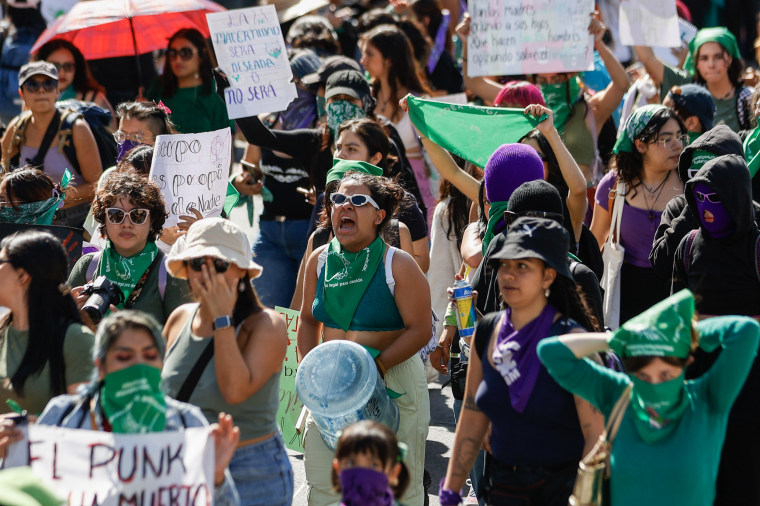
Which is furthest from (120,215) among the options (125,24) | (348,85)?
(125,24)

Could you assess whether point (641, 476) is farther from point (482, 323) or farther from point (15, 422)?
point (15, 422)

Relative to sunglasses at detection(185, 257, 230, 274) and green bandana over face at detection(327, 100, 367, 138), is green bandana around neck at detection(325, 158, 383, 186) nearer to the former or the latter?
green bandana over face at detection(327, 100, 367, 138)

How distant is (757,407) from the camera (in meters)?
4.80

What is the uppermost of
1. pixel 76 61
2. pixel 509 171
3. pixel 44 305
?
pixel 76 61

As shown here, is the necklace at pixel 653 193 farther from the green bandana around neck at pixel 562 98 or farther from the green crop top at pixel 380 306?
the green crop top at pixel 380 306

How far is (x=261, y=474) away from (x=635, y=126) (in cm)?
344

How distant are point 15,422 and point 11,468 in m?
0.17

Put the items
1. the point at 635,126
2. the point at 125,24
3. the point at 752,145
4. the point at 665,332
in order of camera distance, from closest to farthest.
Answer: the point at 665,332
the point at 635,126
the point at 752,145
the point at 125,24

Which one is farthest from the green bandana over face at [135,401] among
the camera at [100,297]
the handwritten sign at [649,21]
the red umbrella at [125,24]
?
the handwritten sign at [649,21]

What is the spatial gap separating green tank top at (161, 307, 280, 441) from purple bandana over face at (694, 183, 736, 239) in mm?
2128

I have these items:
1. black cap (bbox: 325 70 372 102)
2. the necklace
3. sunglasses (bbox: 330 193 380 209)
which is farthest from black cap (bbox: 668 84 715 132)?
sunglasses (bbox: 330 193 380 209)

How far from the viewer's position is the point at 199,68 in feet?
27.5

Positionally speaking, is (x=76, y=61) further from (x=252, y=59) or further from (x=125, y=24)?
(x=252, y=59)

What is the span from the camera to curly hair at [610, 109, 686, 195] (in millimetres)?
6617
